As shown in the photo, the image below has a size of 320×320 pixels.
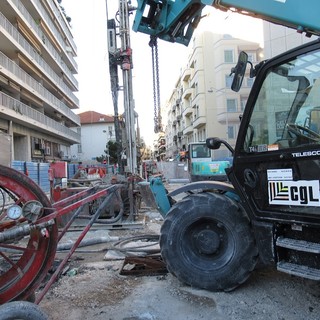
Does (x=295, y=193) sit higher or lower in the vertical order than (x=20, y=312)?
higher

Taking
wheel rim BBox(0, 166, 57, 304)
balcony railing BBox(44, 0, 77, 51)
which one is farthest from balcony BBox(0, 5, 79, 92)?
wheel rim BBox(0, 166, 57, 304)

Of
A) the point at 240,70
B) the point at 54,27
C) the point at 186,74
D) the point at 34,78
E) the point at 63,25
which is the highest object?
the point at 63,25

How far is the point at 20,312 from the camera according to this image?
282 centimetres

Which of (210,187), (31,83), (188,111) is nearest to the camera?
(210,187)

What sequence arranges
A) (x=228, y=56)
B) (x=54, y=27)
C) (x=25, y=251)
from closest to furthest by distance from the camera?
(x=25, y=251) → (x=228, y=56) → (x=54, y=27)

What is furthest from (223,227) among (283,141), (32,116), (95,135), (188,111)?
(95,135)

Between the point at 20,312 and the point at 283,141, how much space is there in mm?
2919

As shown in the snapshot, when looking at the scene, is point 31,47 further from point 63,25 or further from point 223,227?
point 223,227

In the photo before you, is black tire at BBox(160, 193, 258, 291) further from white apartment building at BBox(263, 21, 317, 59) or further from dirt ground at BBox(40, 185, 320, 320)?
white apartment building at BBox(263, 21, 317, 59)

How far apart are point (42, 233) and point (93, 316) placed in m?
1.21

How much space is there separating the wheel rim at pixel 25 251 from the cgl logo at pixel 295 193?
2.27m

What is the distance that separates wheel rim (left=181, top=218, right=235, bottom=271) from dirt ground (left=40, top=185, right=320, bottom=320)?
0.38 meters

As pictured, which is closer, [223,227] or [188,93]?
[223,227]

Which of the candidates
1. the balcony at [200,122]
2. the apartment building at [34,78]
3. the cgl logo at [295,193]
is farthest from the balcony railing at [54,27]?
the cgl logo at [295,193]
